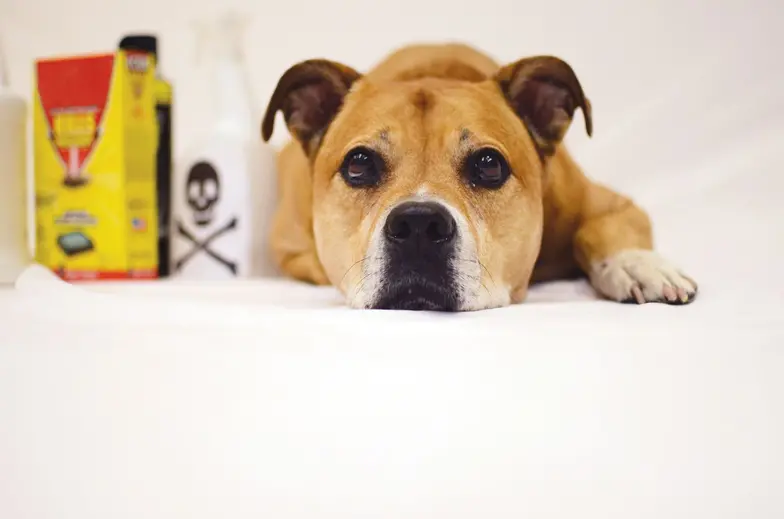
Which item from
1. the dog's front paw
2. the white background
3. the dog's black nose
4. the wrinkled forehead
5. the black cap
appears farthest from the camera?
the black cap

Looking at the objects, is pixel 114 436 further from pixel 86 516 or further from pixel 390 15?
pixel 390 15

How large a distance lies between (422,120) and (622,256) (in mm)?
558

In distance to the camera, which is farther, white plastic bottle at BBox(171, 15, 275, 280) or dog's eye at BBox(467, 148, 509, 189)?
white plastic bottle at BBox(171, 15, 275, 280)

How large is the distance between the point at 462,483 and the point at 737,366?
382 millimetres

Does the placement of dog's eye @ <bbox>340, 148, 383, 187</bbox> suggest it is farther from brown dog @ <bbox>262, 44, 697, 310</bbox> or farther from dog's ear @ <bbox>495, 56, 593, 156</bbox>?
dog's ear @ <bbox>495, 56, 593, 156</bbox>

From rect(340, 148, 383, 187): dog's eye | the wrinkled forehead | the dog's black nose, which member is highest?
the wrinkled forehead

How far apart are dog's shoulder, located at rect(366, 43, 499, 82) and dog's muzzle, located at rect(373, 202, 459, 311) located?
0.79 meters

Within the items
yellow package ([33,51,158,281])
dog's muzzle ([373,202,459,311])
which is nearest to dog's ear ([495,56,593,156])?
dog's muzzle ([373,202,459,311])

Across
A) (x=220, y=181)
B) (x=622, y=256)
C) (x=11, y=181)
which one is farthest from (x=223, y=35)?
(x=622, y=256)

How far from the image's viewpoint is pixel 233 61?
2043 millimetres

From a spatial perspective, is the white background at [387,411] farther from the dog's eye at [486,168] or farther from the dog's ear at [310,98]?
the dog's ear at [310,98]

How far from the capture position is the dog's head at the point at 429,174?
1197mm

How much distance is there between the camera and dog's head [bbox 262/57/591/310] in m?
1.20

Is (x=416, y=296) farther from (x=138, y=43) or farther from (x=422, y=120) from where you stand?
(x=138, y=43)
